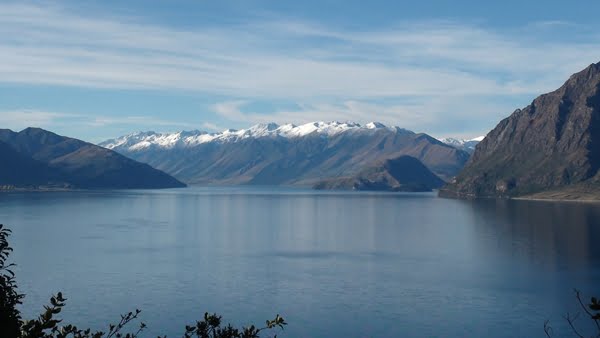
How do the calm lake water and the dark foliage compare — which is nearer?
the dark foliage

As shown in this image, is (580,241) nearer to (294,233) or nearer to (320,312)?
(294,233)

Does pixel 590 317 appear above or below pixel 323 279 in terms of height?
above

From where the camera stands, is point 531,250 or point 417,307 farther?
point 531,250

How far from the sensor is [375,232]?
194 m

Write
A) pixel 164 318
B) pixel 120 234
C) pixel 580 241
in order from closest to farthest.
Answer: pixel 164 318
pixel 580 241
pixel 120 234

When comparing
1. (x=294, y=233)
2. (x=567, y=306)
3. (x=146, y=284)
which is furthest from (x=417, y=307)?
(x=294, y=233)

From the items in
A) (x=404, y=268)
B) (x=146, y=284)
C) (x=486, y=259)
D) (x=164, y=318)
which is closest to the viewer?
(x=164, y=318)

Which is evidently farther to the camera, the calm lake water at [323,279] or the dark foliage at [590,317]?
the calm lake water at [323,279]

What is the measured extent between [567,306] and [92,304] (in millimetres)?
62820

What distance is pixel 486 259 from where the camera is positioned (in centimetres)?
13675

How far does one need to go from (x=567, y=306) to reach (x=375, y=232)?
341 feet

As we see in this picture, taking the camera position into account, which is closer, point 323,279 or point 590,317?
point 590,317

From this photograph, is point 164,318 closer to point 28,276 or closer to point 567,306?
point 28,276

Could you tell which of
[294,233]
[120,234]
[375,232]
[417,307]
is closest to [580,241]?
[375,232]
